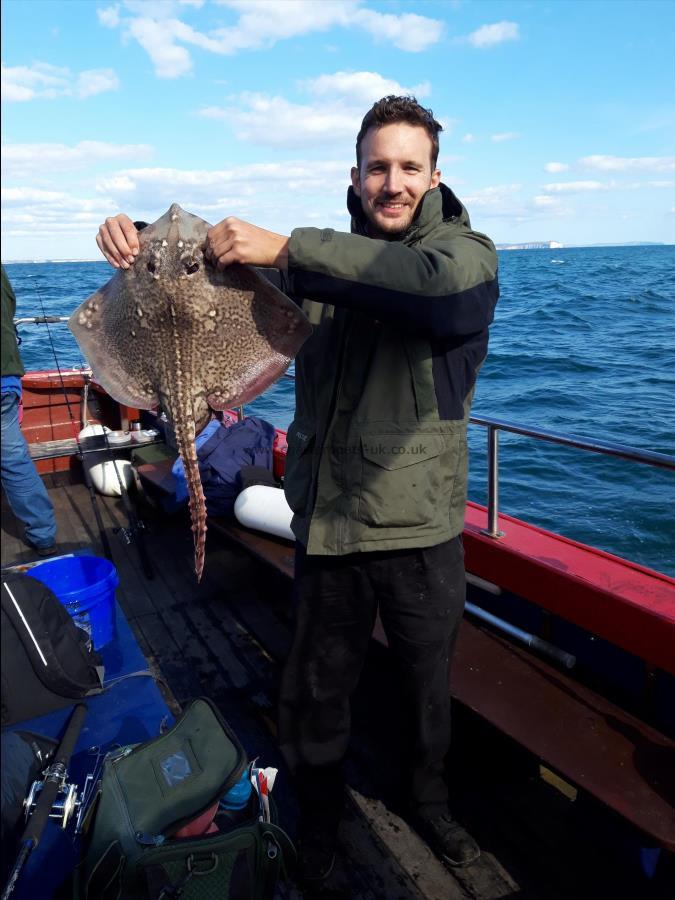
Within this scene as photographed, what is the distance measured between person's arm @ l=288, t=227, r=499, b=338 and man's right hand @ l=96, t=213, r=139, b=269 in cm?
65

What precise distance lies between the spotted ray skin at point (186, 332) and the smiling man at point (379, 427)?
12 cm

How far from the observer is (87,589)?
3492 mm

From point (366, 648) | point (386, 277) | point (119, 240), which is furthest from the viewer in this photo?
point (366, 648)

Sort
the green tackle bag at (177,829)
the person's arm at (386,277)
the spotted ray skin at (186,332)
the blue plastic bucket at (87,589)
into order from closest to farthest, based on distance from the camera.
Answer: the person's arm at (386,277), the green tackle bag at (177,829), the spotted ray skin at (186,332), the blue plastic bucket at (87,589)

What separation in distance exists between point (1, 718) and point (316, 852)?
210 cm

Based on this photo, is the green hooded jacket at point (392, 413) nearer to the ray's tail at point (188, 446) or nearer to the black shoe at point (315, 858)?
the ray's tail at point (188, 446)

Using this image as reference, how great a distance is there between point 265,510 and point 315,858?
95.7 inches

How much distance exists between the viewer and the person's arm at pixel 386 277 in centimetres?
181

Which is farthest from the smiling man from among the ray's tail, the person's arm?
the ray's tail

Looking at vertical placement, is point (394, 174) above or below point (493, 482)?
above

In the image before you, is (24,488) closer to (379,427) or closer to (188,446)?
(188,446)

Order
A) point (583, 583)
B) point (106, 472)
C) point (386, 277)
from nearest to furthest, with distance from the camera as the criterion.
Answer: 1. point (386, 277)
2. point (583, 583)
3. point (106, 472)

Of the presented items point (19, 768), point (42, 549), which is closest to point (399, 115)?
point (19, 768)

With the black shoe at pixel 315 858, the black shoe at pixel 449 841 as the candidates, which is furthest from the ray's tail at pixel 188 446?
the black shoe at pixel 449 841
